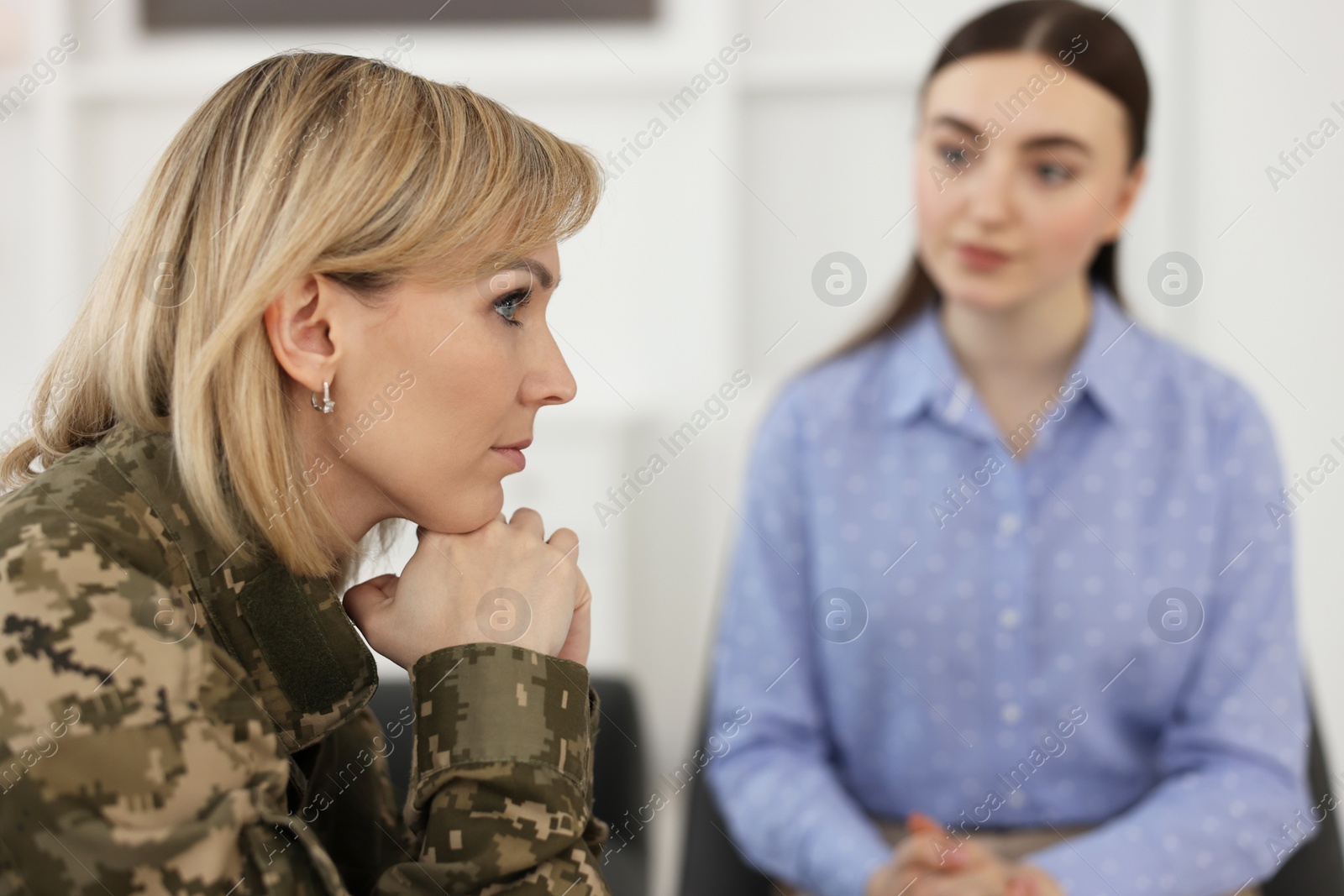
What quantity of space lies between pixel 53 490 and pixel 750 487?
0.96 m

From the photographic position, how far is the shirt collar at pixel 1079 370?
1.48 m

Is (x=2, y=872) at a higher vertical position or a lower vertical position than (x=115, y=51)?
lower

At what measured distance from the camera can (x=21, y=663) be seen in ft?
2.09

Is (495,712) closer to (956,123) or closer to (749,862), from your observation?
(749,862)

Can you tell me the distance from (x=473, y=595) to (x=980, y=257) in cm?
94

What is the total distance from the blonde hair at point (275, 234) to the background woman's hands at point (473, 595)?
62 mm

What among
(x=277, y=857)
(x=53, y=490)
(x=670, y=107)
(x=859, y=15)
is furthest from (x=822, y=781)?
(x=859, y=15)

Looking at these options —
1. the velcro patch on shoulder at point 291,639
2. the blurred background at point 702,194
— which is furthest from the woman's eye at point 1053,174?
the velcro patch on shoulder at point 291,639

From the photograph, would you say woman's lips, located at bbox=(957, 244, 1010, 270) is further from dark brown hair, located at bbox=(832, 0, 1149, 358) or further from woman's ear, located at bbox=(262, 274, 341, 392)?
woman's ear, located at bbox=(262, 274, 341, 392)

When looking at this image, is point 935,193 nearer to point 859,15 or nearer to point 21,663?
point 859,15

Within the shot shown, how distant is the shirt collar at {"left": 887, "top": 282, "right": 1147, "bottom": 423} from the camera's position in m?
1.48

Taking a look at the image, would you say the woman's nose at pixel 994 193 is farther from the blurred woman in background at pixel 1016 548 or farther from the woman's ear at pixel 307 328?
the woman's ear at pixel 307 328

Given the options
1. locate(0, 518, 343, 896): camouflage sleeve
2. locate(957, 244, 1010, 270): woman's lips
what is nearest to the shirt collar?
locate(957, 244, 1010, 270): woman's lips

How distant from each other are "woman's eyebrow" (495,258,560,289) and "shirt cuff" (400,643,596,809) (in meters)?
0.28
